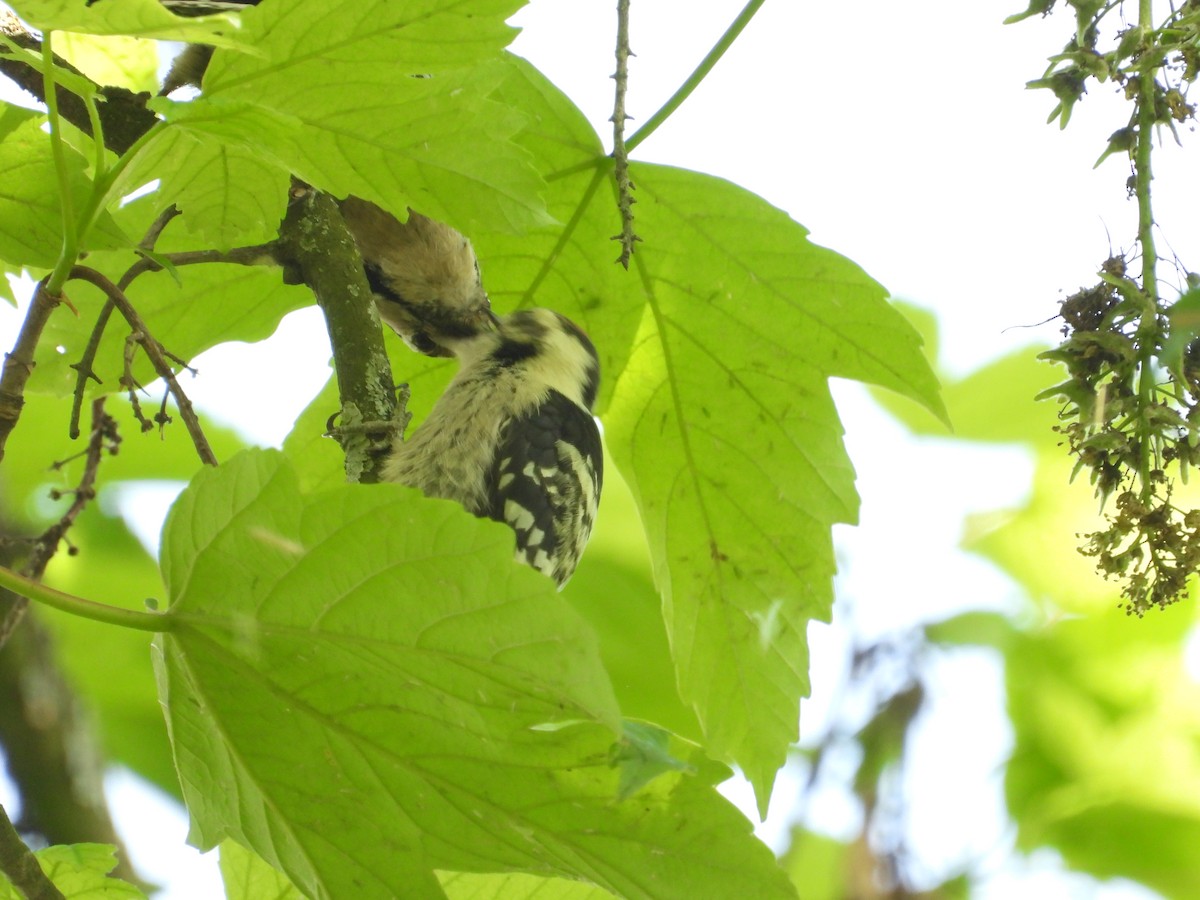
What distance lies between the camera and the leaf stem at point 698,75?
1.79 metres

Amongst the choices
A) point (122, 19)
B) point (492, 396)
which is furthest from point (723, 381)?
point (122, 19)

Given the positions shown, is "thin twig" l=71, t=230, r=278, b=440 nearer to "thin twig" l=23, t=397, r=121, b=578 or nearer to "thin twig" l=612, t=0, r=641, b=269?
"thin twig" l=23, t=397, r=121, b=578

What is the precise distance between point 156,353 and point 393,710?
0.54 metres

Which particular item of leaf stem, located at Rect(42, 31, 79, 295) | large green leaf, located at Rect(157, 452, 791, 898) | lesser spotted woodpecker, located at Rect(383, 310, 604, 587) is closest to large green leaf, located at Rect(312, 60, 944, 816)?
lesser spotted woodpecker, located at Rect(383, 310, 604, 587)

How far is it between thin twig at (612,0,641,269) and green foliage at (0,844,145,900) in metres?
0.96

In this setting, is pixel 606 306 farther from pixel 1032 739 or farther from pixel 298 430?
pixel 1032 739

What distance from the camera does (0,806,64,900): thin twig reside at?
133cm

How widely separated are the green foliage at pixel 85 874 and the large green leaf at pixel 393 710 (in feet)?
0.69

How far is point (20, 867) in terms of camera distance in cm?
134

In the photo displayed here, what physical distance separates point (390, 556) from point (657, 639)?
2.24 metres

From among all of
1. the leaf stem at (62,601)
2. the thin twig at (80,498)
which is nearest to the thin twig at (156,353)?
the leaf stem at (62,601)

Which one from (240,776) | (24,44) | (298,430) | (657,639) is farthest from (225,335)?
(657,639)

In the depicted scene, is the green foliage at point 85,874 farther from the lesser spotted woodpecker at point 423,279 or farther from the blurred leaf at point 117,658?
the blurred leaf at point 117,658

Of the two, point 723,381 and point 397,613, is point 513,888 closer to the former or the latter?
point 397,613
